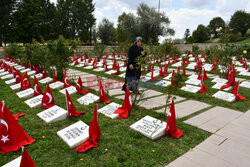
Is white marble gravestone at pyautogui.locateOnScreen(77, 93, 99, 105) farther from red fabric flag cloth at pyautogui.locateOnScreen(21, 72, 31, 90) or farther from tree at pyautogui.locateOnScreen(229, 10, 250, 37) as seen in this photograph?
tree at pyautogui.locateOnScreen(229, 10, 250, 37)

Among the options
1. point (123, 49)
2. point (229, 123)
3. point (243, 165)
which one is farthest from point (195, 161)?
point (123, 49)

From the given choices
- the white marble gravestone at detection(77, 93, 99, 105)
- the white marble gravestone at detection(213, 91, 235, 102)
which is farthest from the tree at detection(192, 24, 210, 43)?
the white marble gravestone at detection(77, 93, 99, 105)

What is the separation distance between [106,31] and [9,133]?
40.5 meters

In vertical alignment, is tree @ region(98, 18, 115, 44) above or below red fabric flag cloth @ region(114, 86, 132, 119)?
above

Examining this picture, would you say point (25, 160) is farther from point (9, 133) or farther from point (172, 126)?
point (172, 126)

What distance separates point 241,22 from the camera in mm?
41188

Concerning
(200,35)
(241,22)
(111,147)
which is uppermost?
(241,22)

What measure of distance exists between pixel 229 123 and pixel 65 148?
3484mm

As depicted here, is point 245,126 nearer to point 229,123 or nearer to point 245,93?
point 229,123

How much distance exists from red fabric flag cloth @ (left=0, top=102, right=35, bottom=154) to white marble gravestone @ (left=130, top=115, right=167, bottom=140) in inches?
82.5

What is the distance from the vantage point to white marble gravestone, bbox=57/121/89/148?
121 inches

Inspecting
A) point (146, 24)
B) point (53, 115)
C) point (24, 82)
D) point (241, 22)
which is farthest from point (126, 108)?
point (241, 22)

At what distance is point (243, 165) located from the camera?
2547 mm

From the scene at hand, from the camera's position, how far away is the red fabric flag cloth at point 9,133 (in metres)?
2.86
